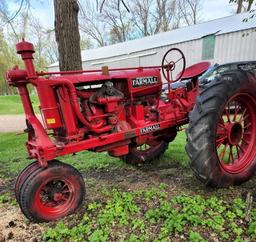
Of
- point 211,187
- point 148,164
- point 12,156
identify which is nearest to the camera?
point 211,187

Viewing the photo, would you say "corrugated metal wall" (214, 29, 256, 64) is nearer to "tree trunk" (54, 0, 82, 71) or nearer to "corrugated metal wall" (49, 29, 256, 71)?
"corrugated metal wall" (49, 29, 256, 71)

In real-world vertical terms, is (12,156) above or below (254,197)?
below

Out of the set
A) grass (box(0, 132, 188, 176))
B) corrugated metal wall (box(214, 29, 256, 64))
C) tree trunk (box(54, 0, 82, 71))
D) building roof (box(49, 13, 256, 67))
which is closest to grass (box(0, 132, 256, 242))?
grass (box(0, 132, 188, 176))

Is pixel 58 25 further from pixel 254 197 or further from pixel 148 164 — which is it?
pixel 254 197

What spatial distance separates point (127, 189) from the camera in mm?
3238

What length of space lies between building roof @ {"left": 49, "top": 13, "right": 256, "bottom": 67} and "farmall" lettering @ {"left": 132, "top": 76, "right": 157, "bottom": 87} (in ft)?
37.0

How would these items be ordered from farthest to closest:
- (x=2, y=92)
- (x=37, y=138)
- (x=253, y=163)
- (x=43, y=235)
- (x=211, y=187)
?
(x=2, y=92), (x=253, y=163), (x=211, y=187), (x=37, y=138), (x=43, y=235)

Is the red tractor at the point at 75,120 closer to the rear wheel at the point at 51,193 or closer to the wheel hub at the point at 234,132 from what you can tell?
the rear wheel at the point at 51,193

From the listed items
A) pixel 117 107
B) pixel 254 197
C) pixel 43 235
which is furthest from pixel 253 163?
pixel 43 235

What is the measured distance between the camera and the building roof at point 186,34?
13.6 m

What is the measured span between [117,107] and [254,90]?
164 cm

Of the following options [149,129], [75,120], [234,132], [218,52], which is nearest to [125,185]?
[149,129]

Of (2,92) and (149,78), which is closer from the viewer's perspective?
(149,78)

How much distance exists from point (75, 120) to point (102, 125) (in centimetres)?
33
